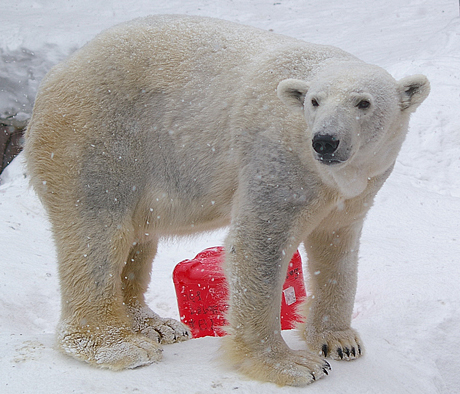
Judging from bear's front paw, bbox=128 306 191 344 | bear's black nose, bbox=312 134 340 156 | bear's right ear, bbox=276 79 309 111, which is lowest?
bear's front paw, bbox=128 306 191 344

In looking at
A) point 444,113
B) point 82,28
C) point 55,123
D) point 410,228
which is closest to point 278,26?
point 82,28

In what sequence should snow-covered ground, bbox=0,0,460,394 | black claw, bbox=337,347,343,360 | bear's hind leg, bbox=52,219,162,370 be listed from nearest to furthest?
1. snow-covered ground, bbox=0,0,460,394
2. bear's hind leg, bbox=52,219,162,370
3. black claw, bbox=337,347,343,360

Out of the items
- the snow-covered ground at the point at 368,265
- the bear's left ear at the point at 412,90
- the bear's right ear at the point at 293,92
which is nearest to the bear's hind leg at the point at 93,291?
the snow-covered ground at the point at 368,265

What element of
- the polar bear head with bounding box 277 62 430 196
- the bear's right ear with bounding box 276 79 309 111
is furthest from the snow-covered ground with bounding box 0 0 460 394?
the bear's right ear with bounding box 276 79 309 111

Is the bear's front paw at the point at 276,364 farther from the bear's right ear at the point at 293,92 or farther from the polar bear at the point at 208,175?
the bear's right ear at the point at 293,92

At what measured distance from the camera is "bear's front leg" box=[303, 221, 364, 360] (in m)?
3.32

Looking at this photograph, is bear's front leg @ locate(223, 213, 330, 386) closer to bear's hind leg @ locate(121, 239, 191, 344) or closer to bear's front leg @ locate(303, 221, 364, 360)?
bear's front leg @ locate(303, 221, 364, 360)

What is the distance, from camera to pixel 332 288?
11.1 ft

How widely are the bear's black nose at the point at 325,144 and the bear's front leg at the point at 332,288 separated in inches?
36.9

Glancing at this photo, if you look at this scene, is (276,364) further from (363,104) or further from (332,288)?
(363,104)

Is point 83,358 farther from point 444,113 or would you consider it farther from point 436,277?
point 444,113

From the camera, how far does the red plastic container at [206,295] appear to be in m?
4.09

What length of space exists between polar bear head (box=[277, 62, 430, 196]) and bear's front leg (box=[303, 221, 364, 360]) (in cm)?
61

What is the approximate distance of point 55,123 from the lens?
3242 millimetres
